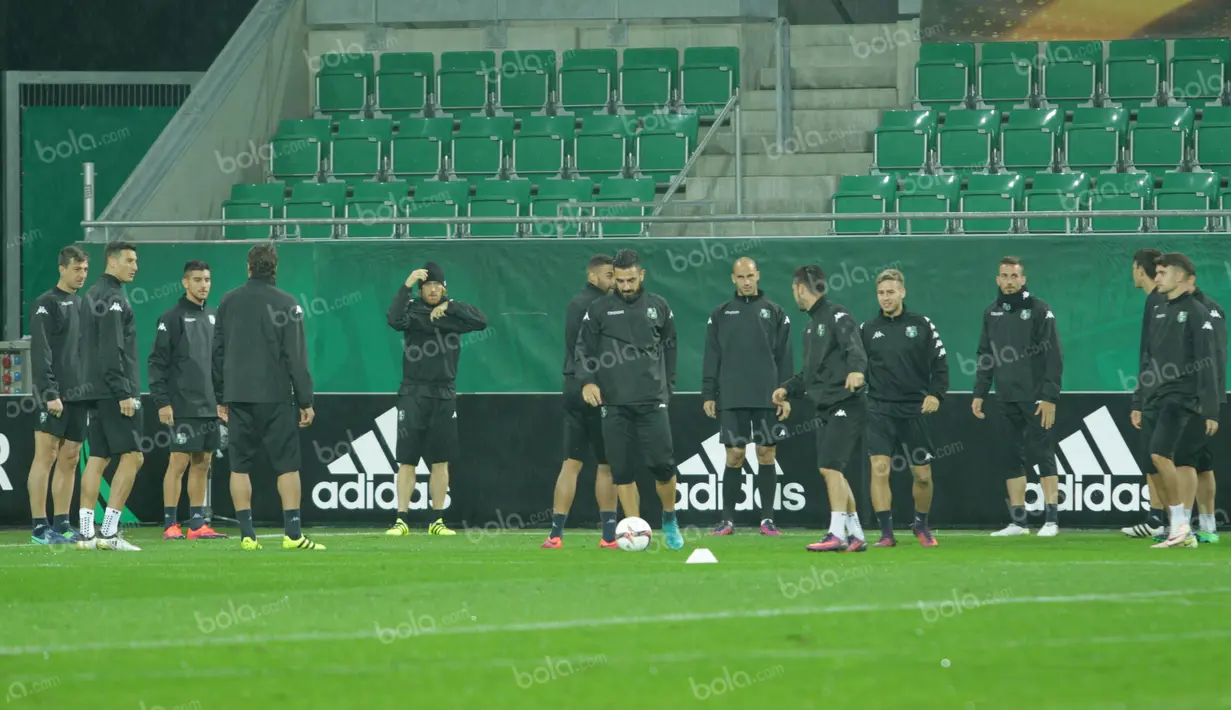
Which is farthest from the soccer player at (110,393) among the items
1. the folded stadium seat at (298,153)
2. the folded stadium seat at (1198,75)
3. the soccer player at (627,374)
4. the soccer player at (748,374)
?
the folded stadium seat at (1198,75)

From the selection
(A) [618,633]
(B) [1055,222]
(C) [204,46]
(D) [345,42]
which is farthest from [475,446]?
(C) [204,46]

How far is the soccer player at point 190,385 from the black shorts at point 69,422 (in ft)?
2.89

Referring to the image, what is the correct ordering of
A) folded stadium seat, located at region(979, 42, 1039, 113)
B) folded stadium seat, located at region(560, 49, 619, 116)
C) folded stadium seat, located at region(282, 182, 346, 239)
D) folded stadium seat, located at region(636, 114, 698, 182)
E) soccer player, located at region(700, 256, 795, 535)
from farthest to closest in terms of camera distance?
folded stadium seat, located at region(560, 49, 619, 116), folded stadium seat, located at region(979, 42, 1039, 113), folded stadium seat, located at region(636, 114, 698, 182), folded stadium seat, located at region(282, 182, 346, 239), soccer player, located at region(700, 256, 795, 535)

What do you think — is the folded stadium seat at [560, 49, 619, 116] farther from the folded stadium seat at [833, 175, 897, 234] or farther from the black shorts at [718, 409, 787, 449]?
the black shorts at [718, 409, 787, 449]

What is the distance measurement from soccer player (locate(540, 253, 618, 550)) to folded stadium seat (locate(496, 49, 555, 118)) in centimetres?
1025

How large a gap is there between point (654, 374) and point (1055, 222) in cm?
794

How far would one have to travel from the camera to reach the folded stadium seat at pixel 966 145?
20891 millimetres

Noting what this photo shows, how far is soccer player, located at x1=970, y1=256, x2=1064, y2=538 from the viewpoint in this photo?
1454cm

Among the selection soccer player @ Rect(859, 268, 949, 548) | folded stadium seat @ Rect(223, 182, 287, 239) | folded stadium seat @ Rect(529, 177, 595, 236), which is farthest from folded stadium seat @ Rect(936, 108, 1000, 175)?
folded stadium seat @ Rect(223, 182, 287, 239)

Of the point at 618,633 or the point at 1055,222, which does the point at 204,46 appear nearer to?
the point at 1055,222

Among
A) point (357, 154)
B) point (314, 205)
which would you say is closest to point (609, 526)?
point (314, 205)

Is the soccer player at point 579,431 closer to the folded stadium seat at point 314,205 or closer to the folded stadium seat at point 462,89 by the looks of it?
the folded stadium seat at point 314,205

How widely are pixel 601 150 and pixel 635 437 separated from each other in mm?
9891

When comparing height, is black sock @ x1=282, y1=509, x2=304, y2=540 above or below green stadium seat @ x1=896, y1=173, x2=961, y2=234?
below
